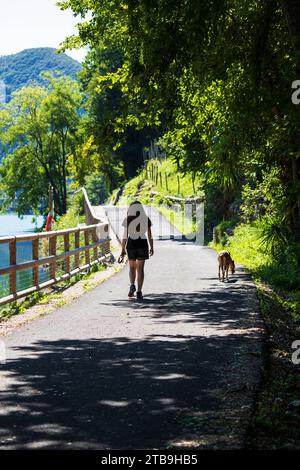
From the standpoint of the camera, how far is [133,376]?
6965 mm

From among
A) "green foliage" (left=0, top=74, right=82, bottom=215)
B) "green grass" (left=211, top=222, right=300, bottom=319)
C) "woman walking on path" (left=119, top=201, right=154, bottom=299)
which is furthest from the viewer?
"green foliage" (left=0, top=74, right=82, bottom=215)

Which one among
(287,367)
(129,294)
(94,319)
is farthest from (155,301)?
(287,367)

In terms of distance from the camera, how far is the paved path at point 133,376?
16.6 feet

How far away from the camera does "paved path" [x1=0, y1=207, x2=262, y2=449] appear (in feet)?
16.6

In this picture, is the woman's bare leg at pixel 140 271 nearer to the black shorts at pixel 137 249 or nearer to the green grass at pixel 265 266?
the black shorts at pixel 137 249

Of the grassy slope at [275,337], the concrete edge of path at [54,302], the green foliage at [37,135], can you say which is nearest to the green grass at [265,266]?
the grassy slope at [275,337]

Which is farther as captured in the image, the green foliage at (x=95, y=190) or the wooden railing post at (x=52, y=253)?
the green foliage at (x=95, y=190)

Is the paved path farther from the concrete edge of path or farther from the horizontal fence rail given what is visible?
the horizontal fence rail

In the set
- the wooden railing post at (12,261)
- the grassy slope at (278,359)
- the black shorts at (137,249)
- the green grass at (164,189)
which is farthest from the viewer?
the green grass at (164,189)

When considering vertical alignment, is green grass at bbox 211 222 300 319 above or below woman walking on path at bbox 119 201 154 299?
below

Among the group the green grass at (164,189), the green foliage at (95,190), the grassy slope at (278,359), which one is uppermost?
the green foliage at (95,190)

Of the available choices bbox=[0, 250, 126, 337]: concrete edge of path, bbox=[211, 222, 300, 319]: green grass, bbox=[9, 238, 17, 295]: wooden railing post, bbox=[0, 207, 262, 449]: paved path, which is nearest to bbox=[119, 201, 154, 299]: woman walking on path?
bbox=[0, 207, 262, 449]: paved path

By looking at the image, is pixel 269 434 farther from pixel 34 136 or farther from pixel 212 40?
pixel 34 136

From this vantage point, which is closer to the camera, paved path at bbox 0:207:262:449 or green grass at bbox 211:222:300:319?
paved path at bbox 0:207:262:449
